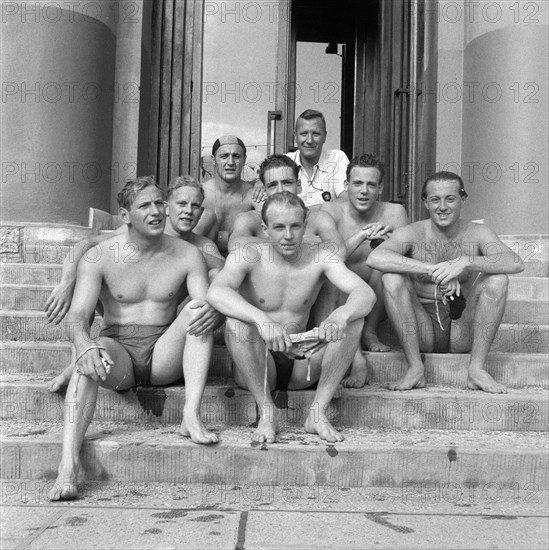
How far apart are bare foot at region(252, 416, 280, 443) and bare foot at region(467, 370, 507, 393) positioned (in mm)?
1083

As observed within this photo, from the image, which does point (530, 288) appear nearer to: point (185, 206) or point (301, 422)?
point (301, 422)

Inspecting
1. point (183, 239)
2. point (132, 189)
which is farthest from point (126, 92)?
point (132, 189)

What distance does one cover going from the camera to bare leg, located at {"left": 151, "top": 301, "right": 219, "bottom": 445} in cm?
310

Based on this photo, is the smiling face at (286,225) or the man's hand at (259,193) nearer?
the smiling face at (286,225)

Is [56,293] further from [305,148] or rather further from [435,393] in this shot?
[305,148]

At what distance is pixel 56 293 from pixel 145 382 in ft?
1.95

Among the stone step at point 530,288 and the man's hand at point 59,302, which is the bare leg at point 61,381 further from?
the stone step at point 530,288

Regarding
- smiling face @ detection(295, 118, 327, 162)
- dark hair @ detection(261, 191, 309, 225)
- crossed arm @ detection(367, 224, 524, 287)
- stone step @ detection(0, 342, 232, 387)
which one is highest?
smiling face @ detection(295, 118, 327, 162)

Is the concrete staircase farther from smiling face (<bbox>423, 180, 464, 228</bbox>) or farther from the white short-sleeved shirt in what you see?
the white short-sleeved shirt

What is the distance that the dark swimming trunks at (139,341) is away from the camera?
135 inches

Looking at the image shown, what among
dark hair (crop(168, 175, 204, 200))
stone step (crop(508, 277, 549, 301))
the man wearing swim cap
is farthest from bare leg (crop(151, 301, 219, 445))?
stone step (crop(508, 277, 549, 301))

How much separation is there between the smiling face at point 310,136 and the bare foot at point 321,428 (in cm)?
231

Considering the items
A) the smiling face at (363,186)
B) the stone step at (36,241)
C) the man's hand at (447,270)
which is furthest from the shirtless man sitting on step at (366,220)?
the stone step at (36,241)

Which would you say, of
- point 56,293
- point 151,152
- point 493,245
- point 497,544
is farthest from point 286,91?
point 497,544
